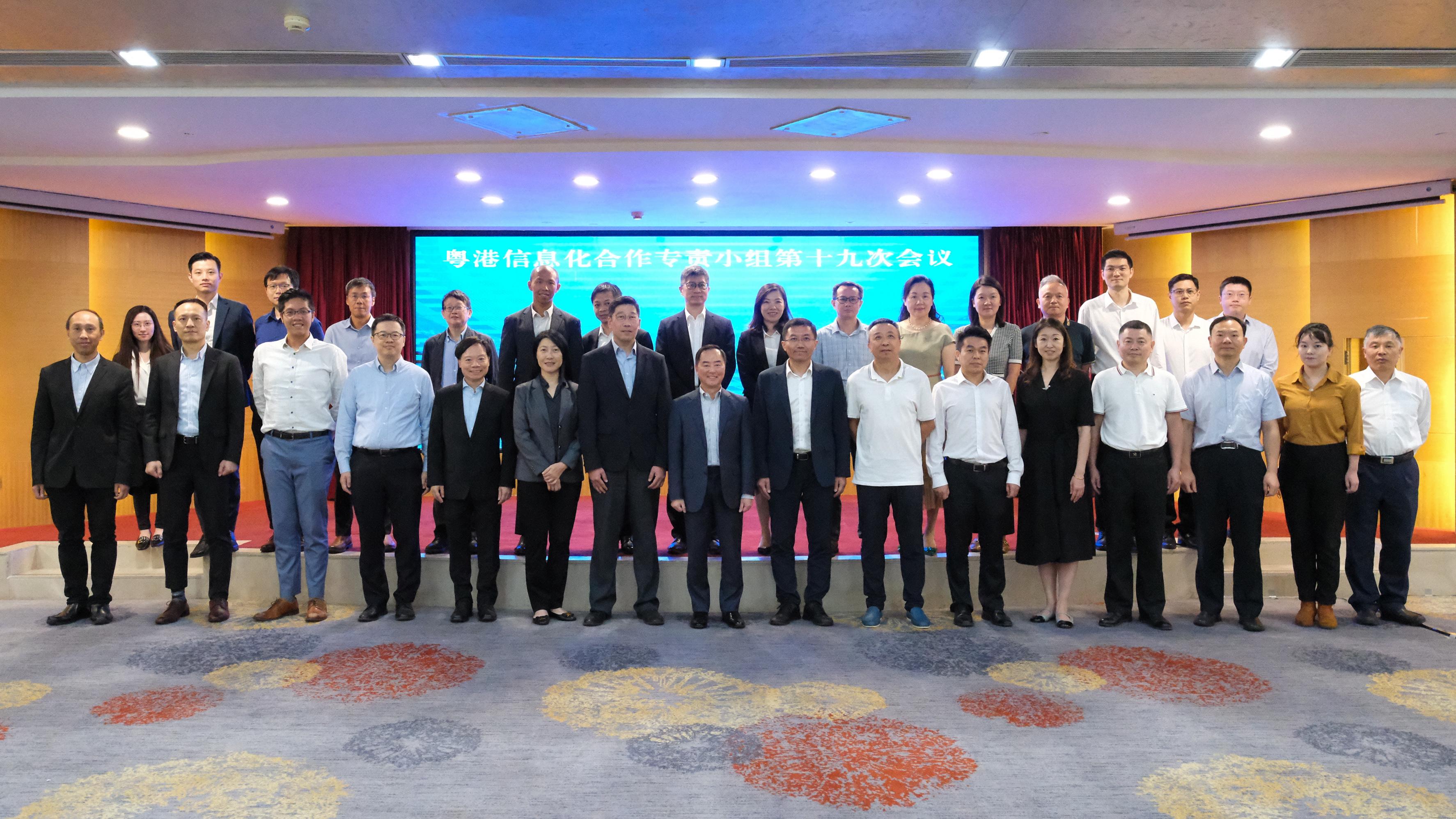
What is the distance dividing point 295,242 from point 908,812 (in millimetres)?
8037

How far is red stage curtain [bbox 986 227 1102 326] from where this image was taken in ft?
27.9

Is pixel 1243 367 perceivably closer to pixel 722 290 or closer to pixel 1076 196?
pixel 1076 196

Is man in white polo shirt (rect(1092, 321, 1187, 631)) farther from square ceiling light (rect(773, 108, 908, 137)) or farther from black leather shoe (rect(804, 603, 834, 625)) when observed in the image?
square ceiling light (rect(773, 108, 908, 137))

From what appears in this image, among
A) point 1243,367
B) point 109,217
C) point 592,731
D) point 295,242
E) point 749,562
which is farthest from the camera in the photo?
point 295,242

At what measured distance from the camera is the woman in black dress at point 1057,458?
4.24 m

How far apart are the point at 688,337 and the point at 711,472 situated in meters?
0.96

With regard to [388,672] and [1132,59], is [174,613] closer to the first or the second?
[388,672]

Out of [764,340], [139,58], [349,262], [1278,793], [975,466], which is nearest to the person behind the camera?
[1278,793]

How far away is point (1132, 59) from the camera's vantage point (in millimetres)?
4258

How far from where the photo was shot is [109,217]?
6.83 metres

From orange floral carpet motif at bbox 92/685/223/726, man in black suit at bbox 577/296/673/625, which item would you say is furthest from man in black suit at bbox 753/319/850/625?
orange floral carpet motif at bbox 92/685/223/726

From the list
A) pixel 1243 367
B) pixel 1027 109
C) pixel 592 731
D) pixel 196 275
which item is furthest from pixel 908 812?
pixel 196 275

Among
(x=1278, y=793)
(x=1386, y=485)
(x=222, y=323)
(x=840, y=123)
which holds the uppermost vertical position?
(x=840, y=123)

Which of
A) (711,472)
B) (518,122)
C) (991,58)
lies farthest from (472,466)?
(991,58)
